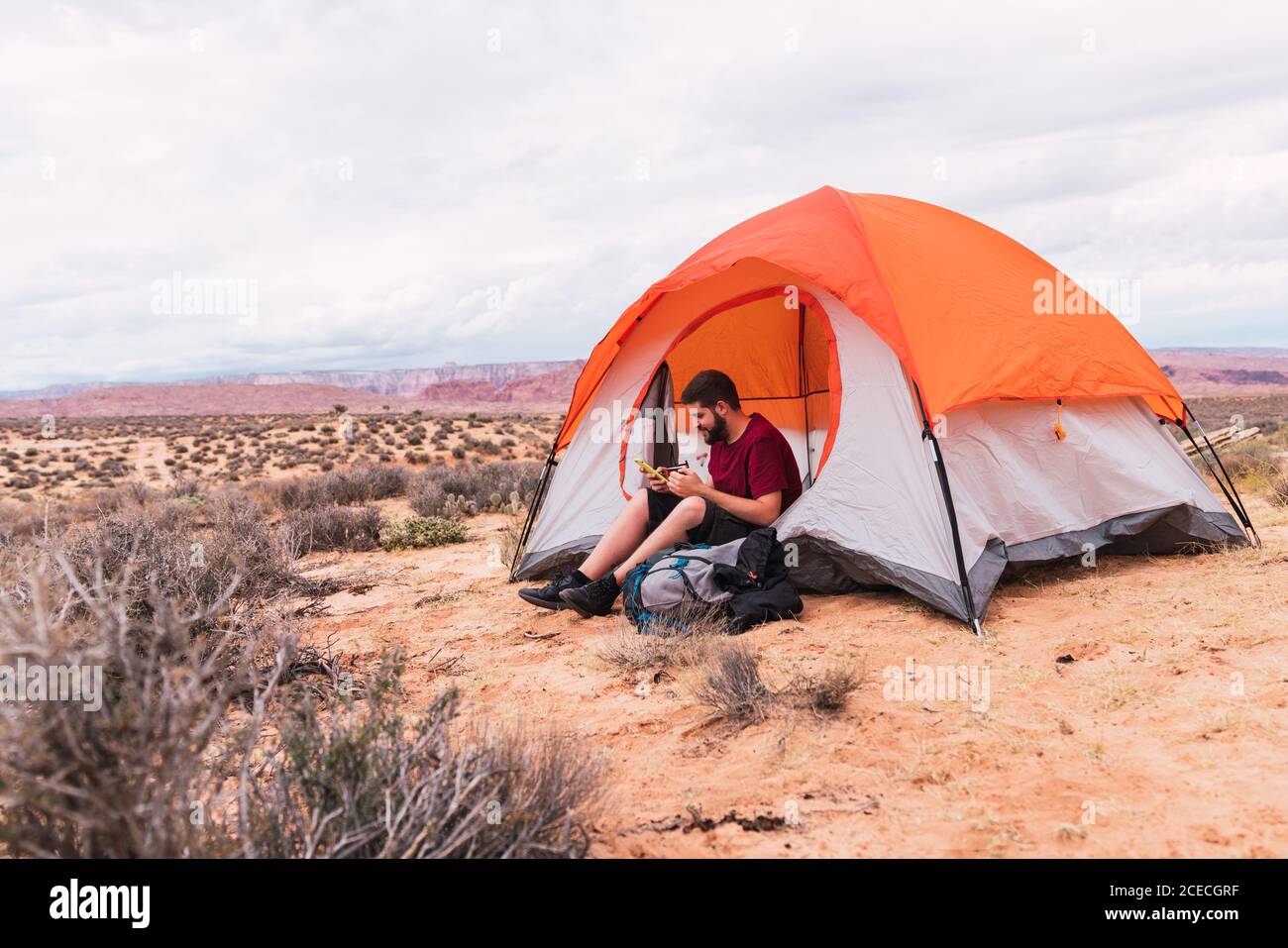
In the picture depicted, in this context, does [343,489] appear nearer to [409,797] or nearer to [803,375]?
[803,375]

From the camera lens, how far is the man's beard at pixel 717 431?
6.01 meters

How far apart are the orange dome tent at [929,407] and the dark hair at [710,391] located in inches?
27.8

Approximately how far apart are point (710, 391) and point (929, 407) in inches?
61.7

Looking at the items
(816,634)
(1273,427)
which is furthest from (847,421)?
(1273,427)

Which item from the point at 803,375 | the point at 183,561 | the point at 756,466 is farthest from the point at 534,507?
the point at 803,375

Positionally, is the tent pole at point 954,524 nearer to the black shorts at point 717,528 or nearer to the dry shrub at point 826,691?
the dry shrub at point 826,691

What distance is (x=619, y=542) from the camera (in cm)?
575

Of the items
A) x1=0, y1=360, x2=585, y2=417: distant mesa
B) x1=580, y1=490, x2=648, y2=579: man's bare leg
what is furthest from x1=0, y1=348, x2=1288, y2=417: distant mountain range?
x1=580, y1=490, x2=648, y2=579: man's bare leg

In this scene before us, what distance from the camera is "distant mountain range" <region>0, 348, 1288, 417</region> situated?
8788 centimetres

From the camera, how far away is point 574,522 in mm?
6742
